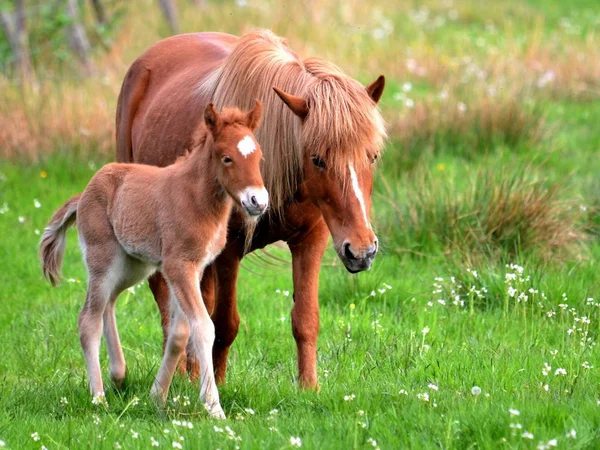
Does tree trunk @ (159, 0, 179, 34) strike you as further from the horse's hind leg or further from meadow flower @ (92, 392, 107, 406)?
meadow flower @ (92, 392, 107, 406)

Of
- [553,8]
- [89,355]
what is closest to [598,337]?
[89,355]

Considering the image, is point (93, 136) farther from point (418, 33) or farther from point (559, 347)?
point (418, 33)

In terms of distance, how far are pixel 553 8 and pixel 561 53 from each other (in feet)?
22.5

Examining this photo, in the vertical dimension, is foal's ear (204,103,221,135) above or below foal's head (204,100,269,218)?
above

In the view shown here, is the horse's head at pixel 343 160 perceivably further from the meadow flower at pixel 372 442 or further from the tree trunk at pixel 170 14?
the tree trunk at pixel 170 14

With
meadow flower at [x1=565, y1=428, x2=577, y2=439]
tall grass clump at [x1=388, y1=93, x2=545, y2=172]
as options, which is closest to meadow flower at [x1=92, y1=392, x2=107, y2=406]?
meadow flower at [x1=565, y1=428, x2=577, y2=439]

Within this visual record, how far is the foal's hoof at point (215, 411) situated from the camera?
4496 mm

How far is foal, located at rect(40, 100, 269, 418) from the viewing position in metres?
4.41

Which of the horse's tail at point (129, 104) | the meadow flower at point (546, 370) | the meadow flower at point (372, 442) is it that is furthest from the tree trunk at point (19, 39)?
the meadow flower at point (372, 442)

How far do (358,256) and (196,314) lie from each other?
76 centimetres

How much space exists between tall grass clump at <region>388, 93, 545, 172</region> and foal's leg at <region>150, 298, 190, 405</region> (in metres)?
5.89

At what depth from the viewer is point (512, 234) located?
24.7 feet

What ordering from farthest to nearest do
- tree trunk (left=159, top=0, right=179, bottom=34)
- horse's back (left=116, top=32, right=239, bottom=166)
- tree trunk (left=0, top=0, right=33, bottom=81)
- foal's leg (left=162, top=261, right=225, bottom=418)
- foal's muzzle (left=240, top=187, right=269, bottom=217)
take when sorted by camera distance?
tree trunk (left=159, top=0, right=179, bottom=34) → tree trunk (left=0, top=0, right=33, bottom=81) → horse's back (left=116, top=32, right=239, bottom=166) → foal's leg (left=162, top=261, right=225, bottom=418) → foal's muzzle (left=240, top=187, right=269, bottom=217)

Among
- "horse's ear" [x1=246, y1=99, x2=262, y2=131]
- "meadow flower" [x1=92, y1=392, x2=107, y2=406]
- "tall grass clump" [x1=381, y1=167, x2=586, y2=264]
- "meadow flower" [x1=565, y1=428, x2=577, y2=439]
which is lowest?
"tall grass clump" [x1=381, y1=167, x2=586, y2=264]
